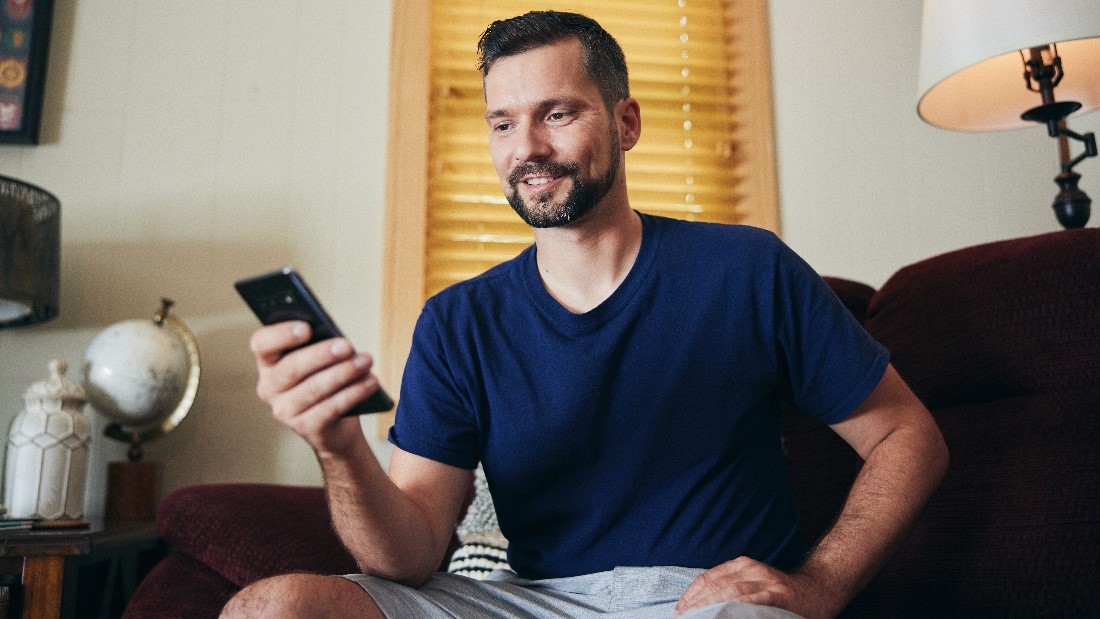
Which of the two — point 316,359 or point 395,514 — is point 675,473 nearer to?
point 395,514

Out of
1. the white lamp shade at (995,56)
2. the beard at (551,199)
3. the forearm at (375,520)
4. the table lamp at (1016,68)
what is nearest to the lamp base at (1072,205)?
the table lamp at (1016,68)

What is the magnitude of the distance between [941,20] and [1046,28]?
22 cm

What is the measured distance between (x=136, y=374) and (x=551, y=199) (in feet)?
3.47

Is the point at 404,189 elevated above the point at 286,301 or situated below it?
above

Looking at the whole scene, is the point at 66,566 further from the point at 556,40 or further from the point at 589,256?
the point at 556,40

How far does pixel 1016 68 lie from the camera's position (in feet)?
6.29

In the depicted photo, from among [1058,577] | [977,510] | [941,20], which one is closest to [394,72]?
[941,20]

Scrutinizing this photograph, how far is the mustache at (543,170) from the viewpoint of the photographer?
1288mm

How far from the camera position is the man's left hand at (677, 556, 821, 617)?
912 mm

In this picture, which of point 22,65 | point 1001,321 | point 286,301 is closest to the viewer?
point 286,301

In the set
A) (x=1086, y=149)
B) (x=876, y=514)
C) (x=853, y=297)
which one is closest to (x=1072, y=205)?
(x=1086, y=149)

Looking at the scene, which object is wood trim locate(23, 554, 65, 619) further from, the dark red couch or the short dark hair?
the short dark hair

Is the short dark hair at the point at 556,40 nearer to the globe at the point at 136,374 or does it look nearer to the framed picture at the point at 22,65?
the globe at the point at 136,374

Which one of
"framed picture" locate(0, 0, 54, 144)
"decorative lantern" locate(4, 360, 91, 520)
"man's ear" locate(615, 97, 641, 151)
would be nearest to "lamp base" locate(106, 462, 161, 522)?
"decorative lantern" locate(4, 360, 91, 520)
